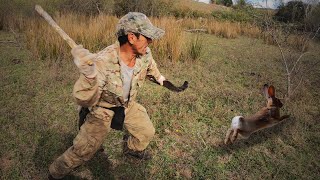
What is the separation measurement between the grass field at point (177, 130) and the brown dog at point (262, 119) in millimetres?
427

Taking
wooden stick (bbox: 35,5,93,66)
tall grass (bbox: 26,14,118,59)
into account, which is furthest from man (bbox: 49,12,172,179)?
tall grass (bbox: 26,14,118,59)

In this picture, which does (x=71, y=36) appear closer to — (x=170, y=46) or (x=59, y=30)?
(x=170, y=46)

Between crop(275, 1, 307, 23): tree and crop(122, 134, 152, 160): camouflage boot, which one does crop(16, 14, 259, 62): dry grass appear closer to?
crop(275, 1, 307, 23): tree

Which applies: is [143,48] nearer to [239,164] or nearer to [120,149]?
[120,149]

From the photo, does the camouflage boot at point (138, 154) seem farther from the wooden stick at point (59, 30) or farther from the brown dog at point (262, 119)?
the wooden stick at point (59, 30)

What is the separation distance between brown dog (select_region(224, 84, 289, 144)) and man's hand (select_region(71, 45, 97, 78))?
1780 millimetres

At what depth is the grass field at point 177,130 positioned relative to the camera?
3073 millimetres

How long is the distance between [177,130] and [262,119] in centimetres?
124

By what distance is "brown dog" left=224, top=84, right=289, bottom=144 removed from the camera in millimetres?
2752

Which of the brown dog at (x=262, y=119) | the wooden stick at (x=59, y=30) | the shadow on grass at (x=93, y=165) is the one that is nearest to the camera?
the wooden stick at (x=59, y=30)

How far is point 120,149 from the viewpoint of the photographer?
11.0 feet

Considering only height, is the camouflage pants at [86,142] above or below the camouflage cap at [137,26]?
below

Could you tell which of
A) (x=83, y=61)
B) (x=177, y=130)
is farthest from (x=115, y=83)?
(x=177, y=130)

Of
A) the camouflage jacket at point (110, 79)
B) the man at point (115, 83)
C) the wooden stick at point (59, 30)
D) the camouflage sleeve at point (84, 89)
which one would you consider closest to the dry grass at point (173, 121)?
the man at point (115, 83)
